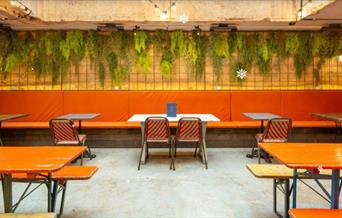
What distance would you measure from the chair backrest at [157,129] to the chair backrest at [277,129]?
5.69 feet

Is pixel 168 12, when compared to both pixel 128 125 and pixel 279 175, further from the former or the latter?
pixel 279 175

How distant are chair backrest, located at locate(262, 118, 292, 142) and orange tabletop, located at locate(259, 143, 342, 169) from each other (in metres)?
2.46

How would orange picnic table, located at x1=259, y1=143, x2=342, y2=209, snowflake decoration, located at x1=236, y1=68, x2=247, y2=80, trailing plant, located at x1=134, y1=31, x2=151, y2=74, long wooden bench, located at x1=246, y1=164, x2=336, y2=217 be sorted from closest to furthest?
orange picnic table, located at x1=259, y1=143, x2=342, y2=209, long wooden bench, located at x1=246, y1=164, x2=336, y2=217, trailing plant, located at x1=134, y1=31, x2=151, y2=74, snowflake decoration, located at x1=236, y1=68, x2=247, y2=80

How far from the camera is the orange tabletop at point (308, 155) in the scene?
8.95 feet

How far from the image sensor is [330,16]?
7.39 meters

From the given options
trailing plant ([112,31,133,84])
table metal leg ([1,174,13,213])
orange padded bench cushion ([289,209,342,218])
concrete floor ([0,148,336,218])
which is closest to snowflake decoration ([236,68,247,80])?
trailing plant ([112,31,133,84])

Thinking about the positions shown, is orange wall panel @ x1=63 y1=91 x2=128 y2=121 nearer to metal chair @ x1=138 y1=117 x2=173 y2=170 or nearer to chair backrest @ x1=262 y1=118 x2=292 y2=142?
metal chair @ x1=138 y1=117 x2=173 y2=170

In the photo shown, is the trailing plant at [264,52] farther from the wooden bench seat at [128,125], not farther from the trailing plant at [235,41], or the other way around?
the wooden bench seat at [128,125]

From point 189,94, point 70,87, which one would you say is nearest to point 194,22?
point 189,94

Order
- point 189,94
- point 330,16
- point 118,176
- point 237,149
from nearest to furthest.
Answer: point 118,176
point 330,16
point 237,149
point 189,94

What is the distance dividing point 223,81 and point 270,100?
4.04 feet

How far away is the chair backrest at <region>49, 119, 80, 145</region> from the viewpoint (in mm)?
6000

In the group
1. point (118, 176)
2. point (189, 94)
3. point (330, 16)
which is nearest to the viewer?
point (118, 176)

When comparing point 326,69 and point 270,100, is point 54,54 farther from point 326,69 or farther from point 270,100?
point 326,69
